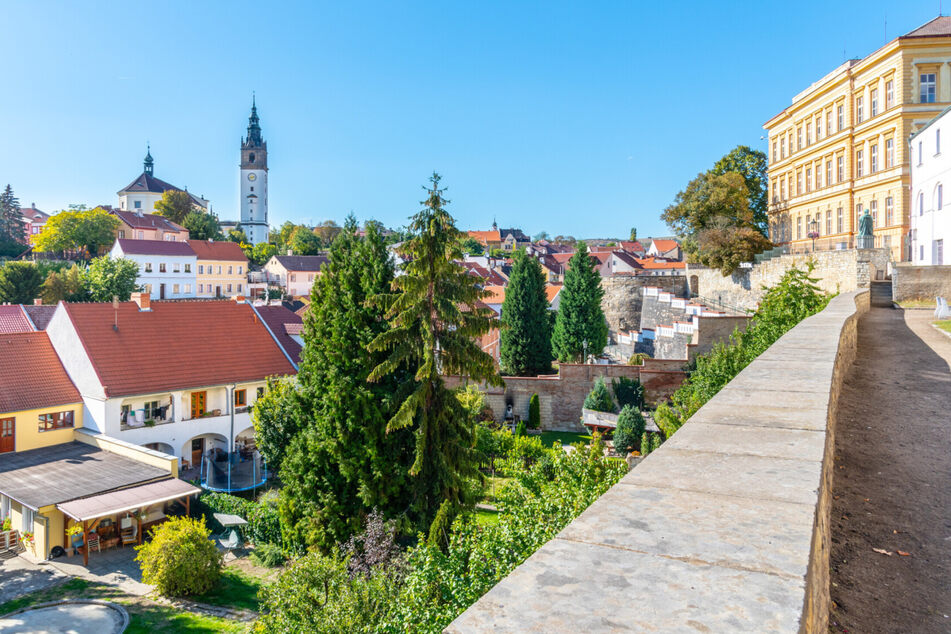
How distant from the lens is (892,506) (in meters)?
4.59

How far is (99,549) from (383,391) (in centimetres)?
1152

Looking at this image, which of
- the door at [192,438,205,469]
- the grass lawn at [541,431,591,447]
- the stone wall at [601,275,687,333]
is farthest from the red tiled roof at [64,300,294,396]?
the stone wall at [601,275,687,333]

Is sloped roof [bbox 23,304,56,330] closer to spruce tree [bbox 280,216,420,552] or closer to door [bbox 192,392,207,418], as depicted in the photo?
door [bbox 192,392,207,418]

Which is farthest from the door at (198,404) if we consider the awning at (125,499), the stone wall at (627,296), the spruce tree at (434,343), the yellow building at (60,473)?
the stone wall at (627,296)

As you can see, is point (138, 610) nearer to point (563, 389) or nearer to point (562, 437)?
point (562, 437)

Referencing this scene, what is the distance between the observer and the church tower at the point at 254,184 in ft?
454

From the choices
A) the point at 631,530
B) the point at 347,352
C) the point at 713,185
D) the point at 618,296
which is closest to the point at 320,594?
the point at 347,352

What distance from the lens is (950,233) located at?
2638 centimetres

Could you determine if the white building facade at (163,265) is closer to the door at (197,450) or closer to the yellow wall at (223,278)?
the yellow wall at (223,278)

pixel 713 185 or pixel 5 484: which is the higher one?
pixel 713 185

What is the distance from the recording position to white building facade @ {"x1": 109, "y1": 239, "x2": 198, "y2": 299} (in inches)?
2997

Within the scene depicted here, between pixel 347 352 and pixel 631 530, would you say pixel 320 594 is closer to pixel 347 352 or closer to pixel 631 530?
pixel 347 352

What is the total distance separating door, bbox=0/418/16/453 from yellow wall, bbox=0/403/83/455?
0.42ft

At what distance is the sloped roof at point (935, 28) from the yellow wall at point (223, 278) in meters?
77.5
